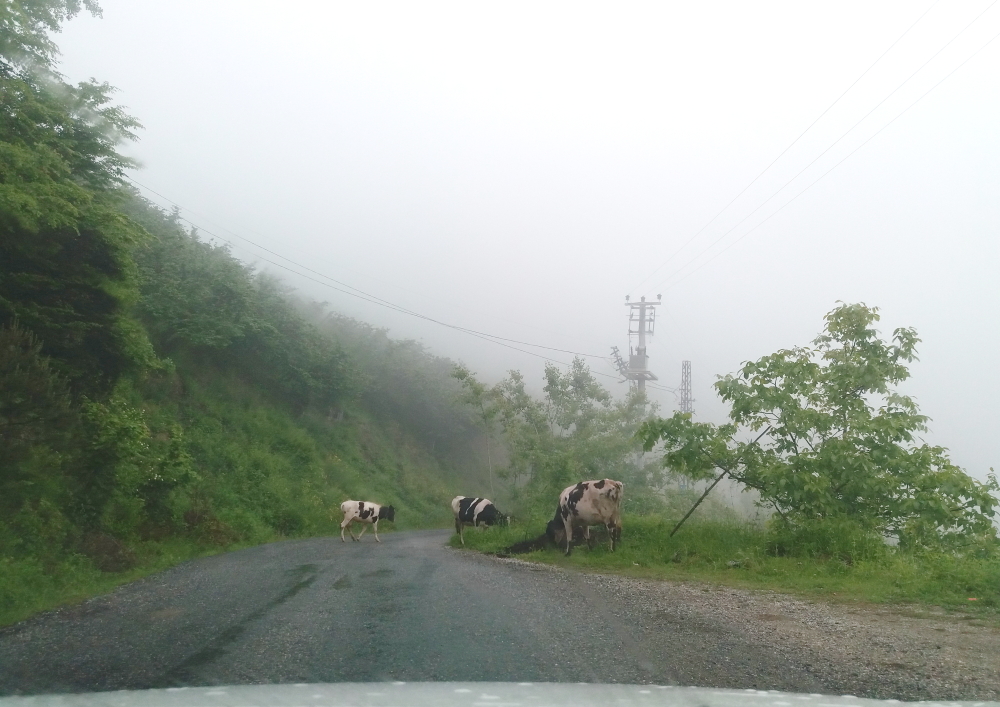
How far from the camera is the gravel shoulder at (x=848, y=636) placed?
502cm

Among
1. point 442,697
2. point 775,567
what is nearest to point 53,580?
point 442,697

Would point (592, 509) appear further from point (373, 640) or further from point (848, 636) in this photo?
point (373, 640)

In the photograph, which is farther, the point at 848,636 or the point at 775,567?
the point at 775,567

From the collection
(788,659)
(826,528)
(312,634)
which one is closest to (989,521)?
(826,528)

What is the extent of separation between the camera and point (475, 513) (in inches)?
877

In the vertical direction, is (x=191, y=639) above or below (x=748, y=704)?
below

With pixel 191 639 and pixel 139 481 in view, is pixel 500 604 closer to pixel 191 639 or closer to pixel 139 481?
pixel 191 639

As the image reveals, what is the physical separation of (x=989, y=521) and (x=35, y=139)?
17.3 metres

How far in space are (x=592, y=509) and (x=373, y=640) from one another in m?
9.96

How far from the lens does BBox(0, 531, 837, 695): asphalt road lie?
5043 millimetres

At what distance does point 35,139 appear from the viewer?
43.2 ft

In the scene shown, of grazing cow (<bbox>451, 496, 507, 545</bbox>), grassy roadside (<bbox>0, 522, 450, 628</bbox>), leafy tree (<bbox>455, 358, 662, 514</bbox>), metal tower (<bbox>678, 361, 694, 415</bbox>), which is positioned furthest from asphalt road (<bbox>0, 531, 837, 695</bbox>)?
metal tower (<bbox>678, 361, 694, 415</bbox>)

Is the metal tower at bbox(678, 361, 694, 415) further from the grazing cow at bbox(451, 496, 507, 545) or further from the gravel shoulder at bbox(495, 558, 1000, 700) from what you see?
the gravel shoulder at bbox(495, 558, 1000, 700)

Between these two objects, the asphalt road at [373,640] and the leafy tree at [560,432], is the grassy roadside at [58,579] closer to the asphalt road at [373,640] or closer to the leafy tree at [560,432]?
the asphalt road at [373,640]
